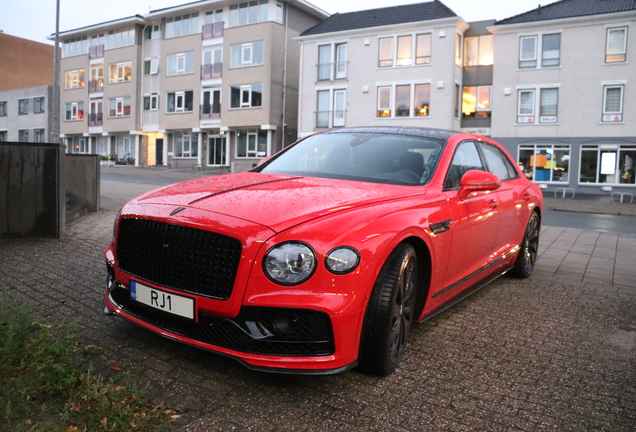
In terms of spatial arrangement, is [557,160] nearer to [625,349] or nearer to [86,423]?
[625,349]

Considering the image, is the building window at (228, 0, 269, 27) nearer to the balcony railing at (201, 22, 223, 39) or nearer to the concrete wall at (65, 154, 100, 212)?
the balcony railing at (201, 22, 223, 39)

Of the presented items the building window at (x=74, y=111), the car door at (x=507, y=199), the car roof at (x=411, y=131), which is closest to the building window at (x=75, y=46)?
the building window at (x=74, y=111)

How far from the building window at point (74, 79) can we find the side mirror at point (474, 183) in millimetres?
56191

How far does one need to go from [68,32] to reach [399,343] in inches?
2303

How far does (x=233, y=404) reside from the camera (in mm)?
3012

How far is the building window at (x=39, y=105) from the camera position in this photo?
59.8m

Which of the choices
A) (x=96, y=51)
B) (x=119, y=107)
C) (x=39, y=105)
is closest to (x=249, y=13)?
(x=119, y=107)

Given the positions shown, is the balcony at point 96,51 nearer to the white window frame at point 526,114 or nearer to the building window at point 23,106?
the building window at point 23,106

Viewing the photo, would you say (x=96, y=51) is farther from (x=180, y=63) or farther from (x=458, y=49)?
(x=458, y=49)

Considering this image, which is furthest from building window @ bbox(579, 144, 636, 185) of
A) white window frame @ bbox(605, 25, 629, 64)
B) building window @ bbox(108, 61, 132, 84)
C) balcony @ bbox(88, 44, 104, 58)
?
balcony @ bbox(88, 44, 104, 58)

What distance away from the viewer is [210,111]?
43.9m

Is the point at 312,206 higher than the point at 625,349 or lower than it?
higher

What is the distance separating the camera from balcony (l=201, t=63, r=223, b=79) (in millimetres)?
43219

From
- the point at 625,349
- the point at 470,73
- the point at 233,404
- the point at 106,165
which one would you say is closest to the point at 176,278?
the point at 233,404
